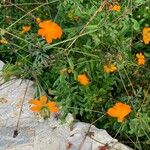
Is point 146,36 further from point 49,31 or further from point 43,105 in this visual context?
point 43,105

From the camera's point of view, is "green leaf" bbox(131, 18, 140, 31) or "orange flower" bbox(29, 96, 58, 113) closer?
"orange flower" bbox(29, 96, 58, 113)

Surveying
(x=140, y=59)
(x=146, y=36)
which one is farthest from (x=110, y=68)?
(x=146, y=36)

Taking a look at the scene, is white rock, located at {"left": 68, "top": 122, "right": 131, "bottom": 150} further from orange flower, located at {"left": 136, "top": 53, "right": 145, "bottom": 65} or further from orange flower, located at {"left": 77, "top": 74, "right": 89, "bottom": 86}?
orange flower, located at {"left": 136, "top": 53, "right": 145, "bottom": 65}

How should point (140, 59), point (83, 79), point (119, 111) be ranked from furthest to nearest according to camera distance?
point (140, 59) < point (83, 79) < point (119, 111)

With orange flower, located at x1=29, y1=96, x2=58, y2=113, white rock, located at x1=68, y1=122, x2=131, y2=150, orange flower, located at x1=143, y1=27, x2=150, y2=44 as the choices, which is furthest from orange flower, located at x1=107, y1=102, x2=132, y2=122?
orange flower, located at x1=143, y1=27, x2=150, y2=44

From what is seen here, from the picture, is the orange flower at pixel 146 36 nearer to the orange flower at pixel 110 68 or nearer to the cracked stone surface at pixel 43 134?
→ the orange flower at pixel 110 68

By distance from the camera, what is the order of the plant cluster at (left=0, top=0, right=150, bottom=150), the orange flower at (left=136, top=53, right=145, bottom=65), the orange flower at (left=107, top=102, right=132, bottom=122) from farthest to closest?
1. the orange flower at (left=136, top=53, right=145, bottom=65)
2. the plant cluster at (left=0, top=0, right=150, bottom=150)
3. the orange flower at (left=107, top=102, right=132, bottom=122)
